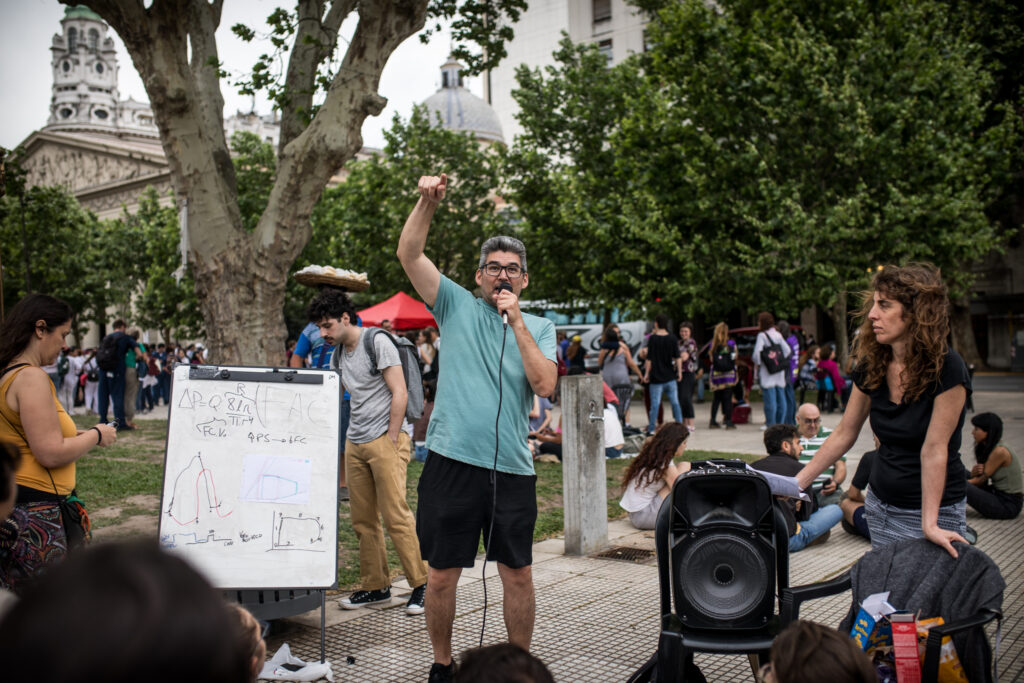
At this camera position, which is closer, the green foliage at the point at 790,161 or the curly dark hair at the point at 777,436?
the curly dark hair at the point at 777,436

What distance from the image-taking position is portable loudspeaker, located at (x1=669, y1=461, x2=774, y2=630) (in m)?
3.29

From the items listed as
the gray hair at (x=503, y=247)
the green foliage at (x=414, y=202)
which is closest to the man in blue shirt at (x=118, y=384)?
the gray hair at (x=503, y=247)

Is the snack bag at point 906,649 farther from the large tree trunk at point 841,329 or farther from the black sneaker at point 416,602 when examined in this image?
the large tree trunk at point 841,329

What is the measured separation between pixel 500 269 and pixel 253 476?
1.93 meters

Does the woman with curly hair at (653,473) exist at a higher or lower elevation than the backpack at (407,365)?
lower

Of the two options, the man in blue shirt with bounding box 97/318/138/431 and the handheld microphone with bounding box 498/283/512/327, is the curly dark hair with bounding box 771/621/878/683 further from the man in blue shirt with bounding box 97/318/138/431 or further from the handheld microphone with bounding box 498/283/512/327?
the man in blue shirt with bounding box 97/318/138/431

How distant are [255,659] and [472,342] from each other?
1.87 meters

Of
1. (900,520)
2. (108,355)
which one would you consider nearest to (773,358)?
(900,520)

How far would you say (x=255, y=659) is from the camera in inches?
82.6

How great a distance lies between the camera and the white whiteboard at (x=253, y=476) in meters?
4.46

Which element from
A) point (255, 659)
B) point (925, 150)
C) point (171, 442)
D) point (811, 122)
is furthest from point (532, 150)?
point (255, 659)

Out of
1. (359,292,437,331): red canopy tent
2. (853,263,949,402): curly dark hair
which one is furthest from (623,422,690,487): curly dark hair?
(359,292,437,331): red canopy tent

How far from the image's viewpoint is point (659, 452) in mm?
6754

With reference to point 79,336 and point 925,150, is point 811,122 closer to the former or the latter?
point 925,150
